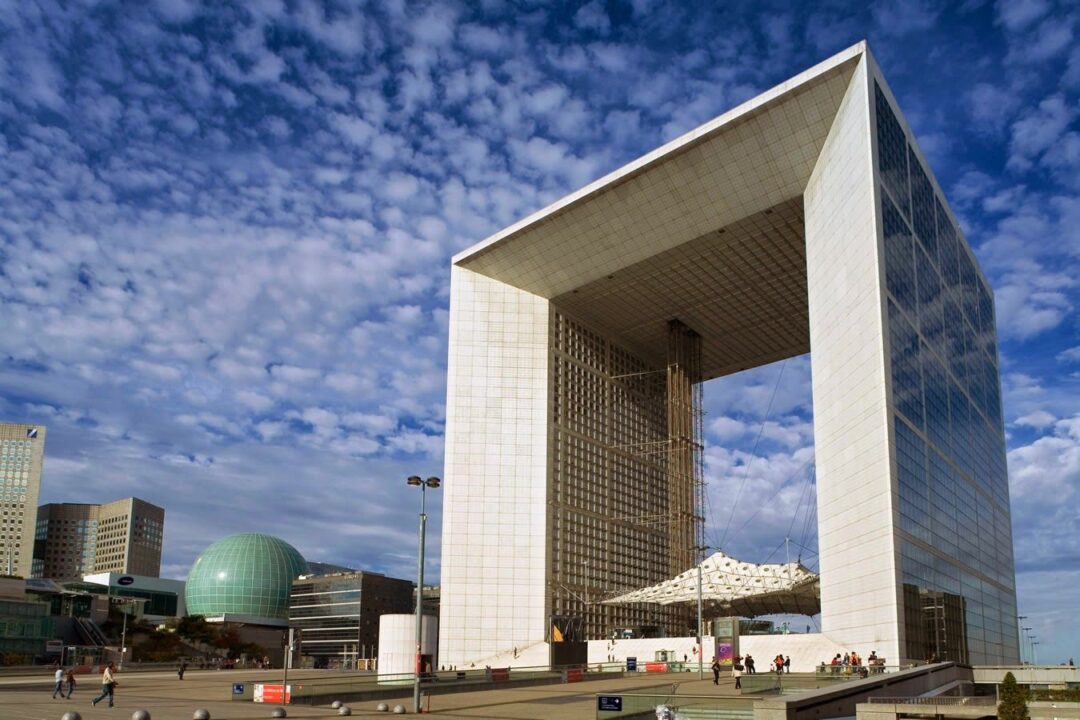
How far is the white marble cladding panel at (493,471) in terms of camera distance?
73.5 metres

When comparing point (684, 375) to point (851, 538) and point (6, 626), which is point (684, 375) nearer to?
point (851, 538)

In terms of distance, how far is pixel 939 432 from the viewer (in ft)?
201

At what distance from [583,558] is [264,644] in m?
66.4

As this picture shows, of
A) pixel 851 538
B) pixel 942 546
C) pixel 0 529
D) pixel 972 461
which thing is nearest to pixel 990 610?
pixel 972 461

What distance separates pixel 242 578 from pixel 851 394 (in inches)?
4042

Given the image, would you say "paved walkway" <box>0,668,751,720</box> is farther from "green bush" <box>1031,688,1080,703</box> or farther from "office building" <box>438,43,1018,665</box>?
"office building" <box>438,43,1018,665</box>

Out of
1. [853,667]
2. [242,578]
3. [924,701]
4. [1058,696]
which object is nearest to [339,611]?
[242,578]

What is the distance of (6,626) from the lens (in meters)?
87.9

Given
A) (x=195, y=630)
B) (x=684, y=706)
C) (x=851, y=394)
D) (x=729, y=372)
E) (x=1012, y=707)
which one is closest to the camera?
(x=1012, y=707)

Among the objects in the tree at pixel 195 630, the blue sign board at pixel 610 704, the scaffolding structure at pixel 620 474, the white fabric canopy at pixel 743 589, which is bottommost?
the tree at pixel 195 630

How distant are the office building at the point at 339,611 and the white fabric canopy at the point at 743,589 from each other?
6218 cm

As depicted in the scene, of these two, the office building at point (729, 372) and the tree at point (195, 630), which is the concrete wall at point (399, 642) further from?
the tree at point (195, 630)

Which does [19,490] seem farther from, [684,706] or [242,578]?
[684,706]

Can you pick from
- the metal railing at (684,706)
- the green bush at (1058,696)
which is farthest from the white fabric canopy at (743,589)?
the metal railing at (684,706)
